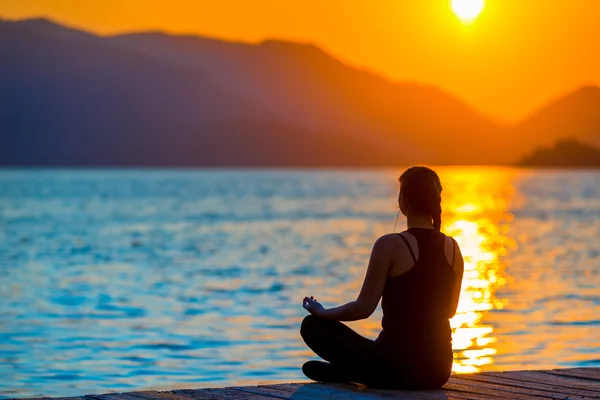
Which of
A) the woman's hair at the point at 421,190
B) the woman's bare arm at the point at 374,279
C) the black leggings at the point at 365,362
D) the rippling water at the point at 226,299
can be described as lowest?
the black leggings at the point at 365,362

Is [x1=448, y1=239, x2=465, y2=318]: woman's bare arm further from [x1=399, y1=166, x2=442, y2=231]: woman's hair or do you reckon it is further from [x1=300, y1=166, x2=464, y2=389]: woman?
[x1=399, y1=166, x2=442, y2=231]: woman's hair

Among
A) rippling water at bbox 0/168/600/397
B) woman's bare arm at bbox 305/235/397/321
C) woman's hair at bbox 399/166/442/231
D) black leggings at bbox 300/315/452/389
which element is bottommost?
black leggings at bbox 300/315/452/389

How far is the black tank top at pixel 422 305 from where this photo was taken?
7.51 m

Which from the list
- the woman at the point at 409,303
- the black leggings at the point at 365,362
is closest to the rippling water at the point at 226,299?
the black leggings at the point at 365,362

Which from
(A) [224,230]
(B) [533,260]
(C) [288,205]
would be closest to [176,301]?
(B) [533,260]

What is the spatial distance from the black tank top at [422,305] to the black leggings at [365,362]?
71mm

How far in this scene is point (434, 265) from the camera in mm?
7535

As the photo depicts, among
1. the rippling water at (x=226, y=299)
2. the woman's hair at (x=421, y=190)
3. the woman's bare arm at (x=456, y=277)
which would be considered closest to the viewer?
the woman's hair at (x=421, y=190)

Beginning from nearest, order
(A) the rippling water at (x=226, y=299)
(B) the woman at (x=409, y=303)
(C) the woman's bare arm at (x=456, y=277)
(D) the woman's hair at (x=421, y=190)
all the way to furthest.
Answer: (D) the woman's hair at (x=421, y=190)
(B) the woman at (x=409, y=303)
(C) the woman's bare arm at (x=456, y=277)
(A) the rippling water at (x=226, y=299)

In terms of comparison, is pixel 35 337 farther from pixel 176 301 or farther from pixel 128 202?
pixel 128 202

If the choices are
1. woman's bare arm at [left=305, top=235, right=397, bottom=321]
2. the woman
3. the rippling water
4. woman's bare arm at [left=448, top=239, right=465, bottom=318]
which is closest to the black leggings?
the woman

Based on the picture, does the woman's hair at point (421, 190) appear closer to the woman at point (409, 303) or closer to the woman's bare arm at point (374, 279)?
the woman at point (409, 303)

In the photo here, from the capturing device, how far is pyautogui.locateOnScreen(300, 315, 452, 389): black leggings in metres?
7.73

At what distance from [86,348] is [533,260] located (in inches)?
797
